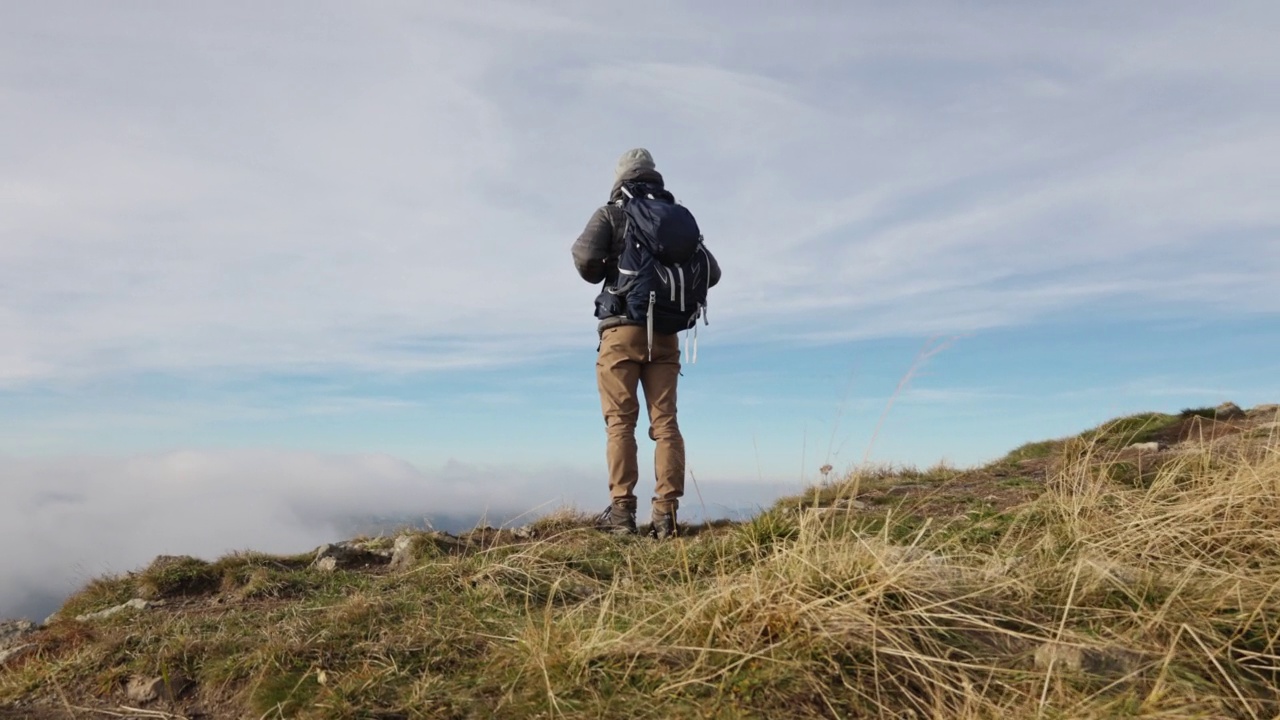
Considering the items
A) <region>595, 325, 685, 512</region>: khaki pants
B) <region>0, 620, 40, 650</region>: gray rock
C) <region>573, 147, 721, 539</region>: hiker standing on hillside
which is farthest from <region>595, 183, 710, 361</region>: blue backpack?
<region>0, 620, 40, 650</region>: gray rock

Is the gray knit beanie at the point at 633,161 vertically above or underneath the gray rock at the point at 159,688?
above

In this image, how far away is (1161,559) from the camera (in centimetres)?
451

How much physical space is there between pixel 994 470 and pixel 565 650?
7386 mm

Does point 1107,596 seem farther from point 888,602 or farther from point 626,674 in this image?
point 626,674

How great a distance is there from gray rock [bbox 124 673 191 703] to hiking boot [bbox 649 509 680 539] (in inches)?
154

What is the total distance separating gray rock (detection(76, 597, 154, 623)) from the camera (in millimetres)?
5766

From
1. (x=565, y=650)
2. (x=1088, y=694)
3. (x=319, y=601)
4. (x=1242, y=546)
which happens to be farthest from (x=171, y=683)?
(x=1242, y=546)

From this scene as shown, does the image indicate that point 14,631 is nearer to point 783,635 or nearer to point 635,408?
point 635,408

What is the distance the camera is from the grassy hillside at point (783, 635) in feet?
10.4

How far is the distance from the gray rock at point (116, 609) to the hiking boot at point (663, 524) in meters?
3.90

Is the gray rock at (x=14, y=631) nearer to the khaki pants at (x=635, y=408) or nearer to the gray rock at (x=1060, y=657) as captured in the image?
the khaki pants at (x=635, y=408)

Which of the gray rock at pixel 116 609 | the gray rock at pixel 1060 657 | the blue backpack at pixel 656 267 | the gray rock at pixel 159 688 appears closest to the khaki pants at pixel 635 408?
the blue backpack at pixel 656 267

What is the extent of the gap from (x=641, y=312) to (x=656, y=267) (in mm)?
410

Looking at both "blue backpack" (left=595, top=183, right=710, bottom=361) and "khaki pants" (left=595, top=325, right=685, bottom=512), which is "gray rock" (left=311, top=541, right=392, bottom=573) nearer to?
"khaki pants" (left=595, top=325, right=685, bottom=512)
